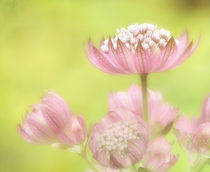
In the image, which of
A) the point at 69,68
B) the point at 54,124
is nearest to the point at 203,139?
the point at 54,124

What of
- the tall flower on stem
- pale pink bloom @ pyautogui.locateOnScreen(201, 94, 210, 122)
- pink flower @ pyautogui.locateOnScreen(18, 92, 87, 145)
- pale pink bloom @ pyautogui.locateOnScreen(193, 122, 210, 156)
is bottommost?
pale pink bloom @ pyautogui.locateOnScreen(193, 122, 210, 156)

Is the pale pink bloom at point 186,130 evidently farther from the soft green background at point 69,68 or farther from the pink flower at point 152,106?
the soft green background at point 69,68

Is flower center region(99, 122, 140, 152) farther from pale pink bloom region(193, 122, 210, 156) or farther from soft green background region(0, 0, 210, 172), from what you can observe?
soft green background region(0, 0, 210, 172)

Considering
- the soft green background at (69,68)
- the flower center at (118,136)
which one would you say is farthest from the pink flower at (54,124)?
the soft green background at (69,68)

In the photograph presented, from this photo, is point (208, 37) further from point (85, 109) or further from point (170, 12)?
point (85, 109)

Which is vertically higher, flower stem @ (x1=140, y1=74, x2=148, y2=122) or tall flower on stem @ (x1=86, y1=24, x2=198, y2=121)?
tall flower on stem @ (x1=86, y1=24, x2=198, y2=121)

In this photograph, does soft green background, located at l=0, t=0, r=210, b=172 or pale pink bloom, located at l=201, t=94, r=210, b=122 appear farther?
soft green background, located at l=0, t=0, r=210, b=172

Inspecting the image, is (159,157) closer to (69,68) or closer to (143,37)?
(143,37)

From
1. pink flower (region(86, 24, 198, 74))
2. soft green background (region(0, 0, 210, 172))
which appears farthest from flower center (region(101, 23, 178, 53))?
soft green background (region(0, 0, 210, 172))
